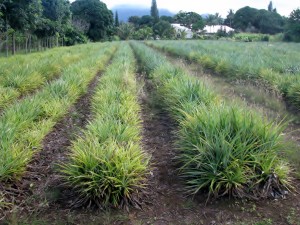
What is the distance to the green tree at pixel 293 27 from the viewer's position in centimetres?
4359

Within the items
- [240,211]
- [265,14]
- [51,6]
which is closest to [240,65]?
[240,211]

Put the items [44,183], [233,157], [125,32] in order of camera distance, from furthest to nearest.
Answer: [125,32] < [44,183] < [233,157]

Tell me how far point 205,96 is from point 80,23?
166 ft

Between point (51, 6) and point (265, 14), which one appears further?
point (265, 14)

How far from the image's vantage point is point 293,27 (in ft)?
143

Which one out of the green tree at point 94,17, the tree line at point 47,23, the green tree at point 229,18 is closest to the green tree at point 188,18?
the green tree at point 229,18

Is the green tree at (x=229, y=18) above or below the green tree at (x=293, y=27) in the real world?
above

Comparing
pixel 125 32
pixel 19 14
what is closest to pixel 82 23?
pixel 125 32

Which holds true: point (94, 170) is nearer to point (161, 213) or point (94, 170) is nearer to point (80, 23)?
point (161, 213)

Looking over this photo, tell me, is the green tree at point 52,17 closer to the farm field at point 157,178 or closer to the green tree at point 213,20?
the farm field at point 157,178

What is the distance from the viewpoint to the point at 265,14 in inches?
3095

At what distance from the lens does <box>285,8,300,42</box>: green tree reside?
4359 cm

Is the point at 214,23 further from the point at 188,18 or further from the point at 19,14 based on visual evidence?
the point at 19,14

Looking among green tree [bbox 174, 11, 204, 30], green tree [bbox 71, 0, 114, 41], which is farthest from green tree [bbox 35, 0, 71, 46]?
green tree [bbox 174, 11, 204, 30]
